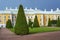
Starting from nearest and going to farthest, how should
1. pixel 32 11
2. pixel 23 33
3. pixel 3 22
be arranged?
pixel 23 33 < pixel 3 22 < pixel 32 11

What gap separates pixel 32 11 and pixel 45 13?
565 centimetres

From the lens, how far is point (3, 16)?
84688 millimetres

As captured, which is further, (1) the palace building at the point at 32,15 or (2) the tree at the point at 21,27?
(1) the palace building at the point at 32,15

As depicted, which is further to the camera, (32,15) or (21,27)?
(32,15)

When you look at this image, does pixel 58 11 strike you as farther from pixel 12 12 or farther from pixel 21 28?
pixel 21 28

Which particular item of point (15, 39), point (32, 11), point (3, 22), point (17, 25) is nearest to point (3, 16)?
point (3, 22)

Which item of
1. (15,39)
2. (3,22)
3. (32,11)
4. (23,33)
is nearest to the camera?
(15,39)

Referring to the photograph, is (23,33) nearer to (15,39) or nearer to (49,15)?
(15,39)

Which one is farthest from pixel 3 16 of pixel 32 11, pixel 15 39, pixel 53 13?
pixel 15 39

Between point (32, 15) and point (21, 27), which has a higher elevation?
point (32, 15)

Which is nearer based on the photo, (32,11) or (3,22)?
(3,22)

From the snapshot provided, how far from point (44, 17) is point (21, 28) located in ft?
217

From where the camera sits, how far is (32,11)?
9019 cm

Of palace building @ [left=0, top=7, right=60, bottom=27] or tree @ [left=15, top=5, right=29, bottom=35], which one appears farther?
palace building @ [left=0, top=7, right=60, bottom=27]
